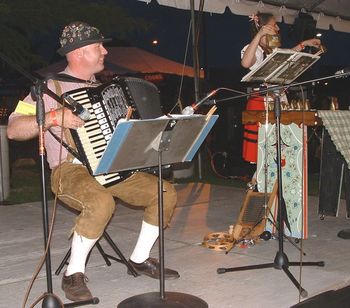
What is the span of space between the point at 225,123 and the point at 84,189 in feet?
26.8

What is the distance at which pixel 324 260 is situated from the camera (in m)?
4.89

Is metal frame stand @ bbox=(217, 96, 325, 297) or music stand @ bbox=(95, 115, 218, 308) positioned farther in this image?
metal frame stand @ bbox=(217, 96, 325, 297)

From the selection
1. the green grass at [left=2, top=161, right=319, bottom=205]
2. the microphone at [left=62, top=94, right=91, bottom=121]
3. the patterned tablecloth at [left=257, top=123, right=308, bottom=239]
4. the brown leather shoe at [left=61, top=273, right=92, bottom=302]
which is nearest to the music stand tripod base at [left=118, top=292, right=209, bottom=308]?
the brown leather shoe at [left=61, top=273, right=92, bottom=302]

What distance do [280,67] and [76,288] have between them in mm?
2497

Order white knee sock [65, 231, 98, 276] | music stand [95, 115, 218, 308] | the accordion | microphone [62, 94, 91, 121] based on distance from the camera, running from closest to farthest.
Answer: microphone [62, 94, 91, 121] < music stand [95, 115, 218, 308] < the accordion < white knee sock [65, 231, 98, 276]

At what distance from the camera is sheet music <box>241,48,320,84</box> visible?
187 inches

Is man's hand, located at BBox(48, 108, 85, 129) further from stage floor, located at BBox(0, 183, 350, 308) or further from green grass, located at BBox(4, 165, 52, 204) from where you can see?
green grass, located at BBox(4, 165, 52, 204)

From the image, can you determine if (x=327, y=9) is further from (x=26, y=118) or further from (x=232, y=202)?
(x=26, y=118)

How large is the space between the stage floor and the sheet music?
60.8 inches

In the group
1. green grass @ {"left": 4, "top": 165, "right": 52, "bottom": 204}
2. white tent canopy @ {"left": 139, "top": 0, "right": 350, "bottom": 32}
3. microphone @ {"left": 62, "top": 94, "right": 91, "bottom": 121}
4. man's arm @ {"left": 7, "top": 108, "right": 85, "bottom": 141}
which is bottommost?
green grass @ {"left": 4, "top": 165, "right": 52, "bottom": 204}

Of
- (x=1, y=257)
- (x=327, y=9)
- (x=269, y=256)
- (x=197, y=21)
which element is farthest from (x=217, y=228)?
(x=327, y=9)

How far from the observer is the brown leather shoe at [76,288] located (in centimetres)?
392

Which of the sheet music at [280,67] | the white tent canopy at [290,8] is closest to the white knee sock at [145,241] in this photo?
the sheet music at [280,67]

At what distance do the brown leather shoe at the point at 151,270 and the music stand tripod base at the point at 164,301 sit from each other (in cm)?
47
